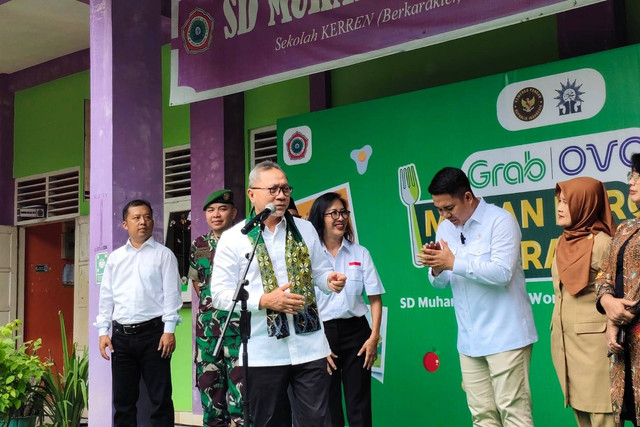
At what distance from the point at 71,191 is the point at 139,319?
4624 mm

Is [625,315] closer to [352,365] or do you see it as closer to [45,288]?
[352,365]

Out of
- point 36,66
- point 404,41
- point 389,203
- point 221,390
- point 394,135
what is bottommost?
point 221,390

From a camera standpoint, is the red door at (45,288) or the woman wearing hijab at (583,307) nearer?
the woman wearing hijab at (583,307)

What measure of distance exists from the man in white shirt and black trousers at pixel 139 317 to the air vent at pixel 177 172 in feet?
8.75

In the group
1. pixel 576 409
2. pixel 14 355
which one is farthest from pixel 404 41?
pixel 14 355

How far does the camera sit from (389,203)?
6.12 m

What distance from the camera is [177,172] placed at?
27.1ft

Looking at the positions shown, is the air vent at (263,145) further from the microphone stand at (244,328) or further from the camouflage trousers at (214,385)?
the microphone stand at (244,328)

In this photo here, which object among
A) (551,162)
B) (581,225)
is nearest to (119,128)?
(551,162)

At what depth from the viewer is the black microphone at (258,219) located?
344cm

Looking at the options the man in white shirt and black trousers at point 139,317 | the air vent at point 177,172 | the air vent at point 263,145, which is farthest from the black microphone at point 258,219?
the air vent at point 177,172

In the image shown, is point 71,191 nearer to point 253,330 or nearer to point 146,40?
point 146,40

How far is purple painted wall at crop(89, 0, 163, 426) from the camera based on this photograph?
576 cm

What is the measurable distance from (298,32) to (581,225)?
106 inches
